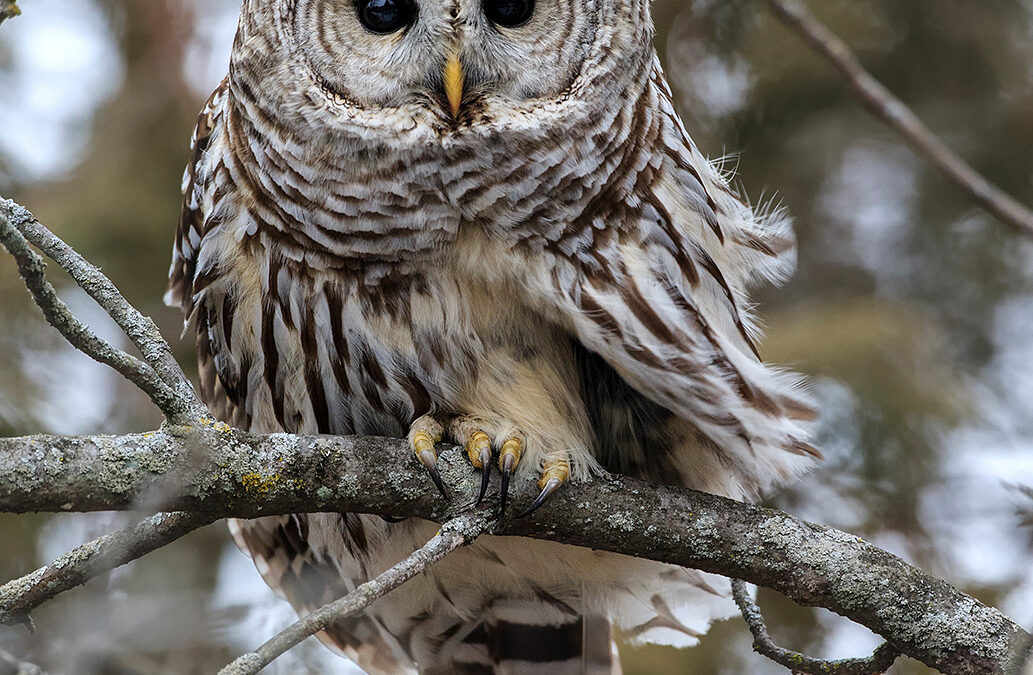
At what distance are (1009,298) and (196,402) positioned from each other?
446cm

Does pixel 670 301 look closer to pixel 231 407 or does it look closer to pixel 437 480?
pixel 437 480

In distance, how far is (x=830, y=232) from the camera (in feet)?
19.5

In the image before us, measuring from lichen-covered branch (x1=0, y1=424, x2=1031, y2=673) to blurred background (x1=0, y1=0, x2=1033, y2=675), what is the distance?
54.6 inches

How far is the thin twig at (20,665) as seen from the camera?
1.81 meters

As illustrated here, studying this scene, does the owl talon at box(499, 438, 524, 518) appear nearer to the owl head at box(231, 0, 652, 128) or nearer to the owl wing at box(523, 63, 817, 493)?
the owl wing at box(523, 63, 817, 493)

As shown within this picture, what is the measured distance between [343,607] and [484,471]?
78 cm

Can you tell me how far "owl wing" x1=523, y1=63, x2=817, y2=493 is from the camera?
315 centimetres

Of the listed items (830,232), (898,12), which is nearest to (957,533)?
(830,232)

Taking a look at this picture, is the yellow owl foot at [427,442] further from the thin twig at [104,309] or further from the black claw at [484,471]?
the thin twig at [104,309]

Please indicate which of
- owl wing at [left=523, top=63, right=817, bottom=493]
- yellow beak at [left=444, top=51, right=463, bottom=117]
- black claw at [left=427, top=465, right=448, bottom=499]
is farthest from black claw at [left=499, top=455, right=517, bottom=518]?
yellow beak at [left=444, top=51, right=463, bottom=117]

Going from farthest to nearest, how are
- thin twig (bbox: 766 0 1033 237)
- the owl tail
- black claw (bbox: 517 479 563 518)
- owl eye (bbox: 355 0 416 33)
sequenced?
1. the owl tail
2. owl eye (bbox: 355 0 416 33)
3. black claw (bbox: 517 479 563 518)
4. thin twig (bbox: 766 0 1033 237)

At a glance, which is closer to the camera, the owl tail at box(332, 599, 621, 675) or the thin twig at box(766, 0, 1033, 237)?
the thin twig at box(766, 0, 1033, 237)

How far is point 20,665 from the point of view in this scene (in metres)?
1.85

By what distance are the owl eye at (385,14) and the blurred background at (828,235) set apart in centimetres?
167
